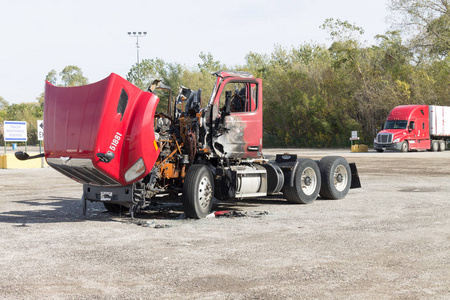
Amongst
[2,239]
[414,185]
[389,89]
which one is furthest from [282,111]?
[2,239]

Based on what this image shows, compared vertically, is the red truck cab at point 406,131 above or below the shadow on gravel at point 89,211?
above

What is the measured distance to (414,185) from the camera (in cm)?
1747

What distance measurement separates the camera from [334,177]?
14.3 m

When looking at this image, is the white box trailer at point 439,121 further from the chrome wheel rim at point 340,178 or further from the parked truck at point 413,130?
the chrome wheel rim at point 340,178

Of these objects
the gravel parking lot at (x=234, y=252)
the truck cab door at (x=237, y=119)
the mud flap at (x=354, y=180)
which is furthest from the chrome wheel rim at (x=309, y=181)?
the mud flap at (x=354, y=180)

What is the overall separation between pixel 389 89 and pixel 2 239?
50.5m

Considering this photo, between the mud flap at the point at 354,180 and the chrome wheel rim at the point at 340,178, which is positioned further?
the mud flap at the point at 354,180

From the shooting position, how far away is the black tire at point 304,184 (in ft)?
42.0

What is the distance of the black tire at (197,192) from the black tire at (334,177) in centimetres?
372

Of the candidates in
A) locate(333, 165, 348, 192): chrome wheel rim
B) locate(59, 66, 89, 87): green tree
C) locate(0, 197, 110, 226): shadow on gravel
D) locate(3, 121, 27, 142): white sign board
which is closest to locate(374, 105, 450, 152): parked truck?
locate(3, 121, 27, 142): white sign board

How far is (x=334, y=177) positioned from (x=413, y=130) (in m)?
32.0

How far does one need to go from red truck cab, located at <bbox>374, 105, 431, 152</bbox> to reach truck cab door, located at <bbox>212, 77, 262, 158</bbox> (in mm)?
33280

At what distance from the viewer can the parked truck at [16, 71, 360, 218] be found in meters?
9.43

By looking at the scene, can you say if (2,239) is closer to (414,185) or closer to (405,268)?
(405,268)
